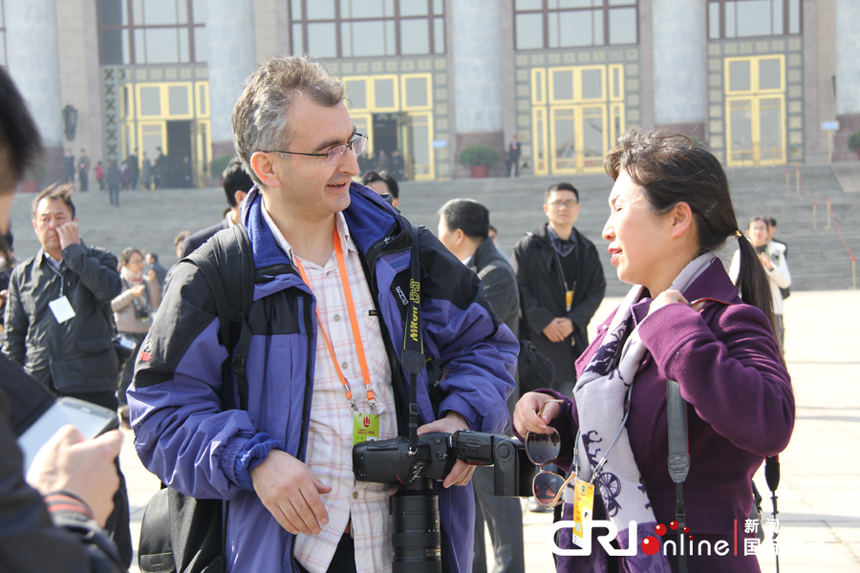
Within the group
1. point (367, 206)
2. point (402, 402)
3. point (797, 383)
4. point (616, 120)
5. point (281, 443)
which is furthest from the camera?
point (616, 120)

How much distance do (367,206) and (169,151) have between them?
1091 inches

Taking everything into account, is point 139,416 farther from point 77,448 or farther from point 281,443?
point 77,448

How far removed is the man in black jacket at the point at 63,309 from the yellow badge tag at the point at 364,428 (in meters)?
3.34

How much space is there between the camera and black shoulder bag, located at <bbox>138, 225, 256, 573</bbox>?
2039 mm

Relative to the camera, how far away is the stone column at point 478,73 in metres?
25.8

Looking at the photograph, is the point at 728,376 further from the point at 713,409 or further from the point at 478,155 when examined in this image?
the point at 478,155

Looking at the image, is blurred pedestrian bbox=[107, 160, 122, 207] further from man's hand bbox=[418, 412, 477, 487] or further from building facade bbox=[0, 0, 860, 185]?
man's hand bbox=[418, 412, 477, 487]

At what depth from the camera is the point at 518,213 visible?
2153 centimetres

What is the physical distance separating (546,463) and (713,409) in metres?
0.51

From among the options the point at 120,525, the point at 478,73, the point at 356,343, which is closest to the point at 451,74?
the point at 478,73

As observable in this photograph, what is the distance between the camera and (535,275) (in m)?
6.06

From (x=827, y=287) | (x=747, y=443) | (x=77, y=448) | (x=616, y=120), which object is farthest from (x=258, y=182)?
(x=616, y=120)

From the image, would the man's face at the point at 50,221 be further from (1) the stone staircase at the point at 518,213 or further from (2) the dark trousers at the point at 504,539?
(1) the stone staircase at the point at 518,213

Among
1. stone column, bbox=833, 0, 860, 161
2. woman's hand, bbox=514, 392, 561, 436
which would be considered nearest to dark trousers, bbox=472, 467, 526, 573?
woman's hand, bbox=514, 392, 561, 436
